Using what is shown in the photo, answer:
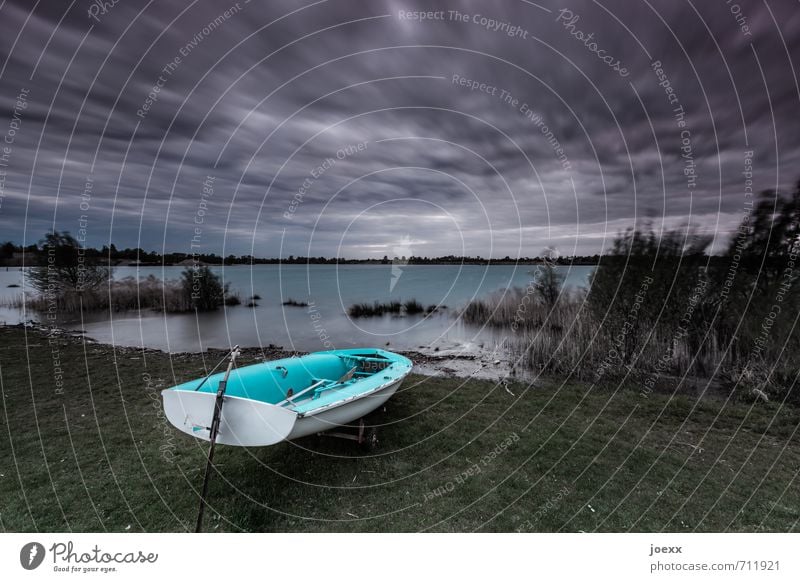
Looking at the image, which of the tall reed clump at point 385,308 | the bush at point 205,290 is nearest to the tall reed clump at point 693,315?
the tall reed clump at point 385,308

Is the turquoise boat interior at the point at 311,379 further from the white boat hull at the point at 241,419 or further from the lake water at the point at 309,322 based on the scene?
the lake water at the point at 309,322

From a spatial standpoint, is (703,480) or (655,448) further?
(655,448)

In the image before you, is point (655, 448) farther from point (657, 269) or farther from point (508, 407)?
point (657, 269)

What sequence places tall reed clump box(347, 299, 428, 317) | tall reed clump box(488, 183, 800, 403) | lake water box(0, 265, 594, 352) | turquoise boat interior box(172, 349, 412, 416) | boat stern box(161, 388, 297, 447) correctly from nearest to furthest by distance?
boat stern box(161, 388, 297, 447) < turquoise boat interior box(172, 349, 412, 416) < tall reed clump box(488, 183, 800, 403) < lake water box(0, 265, 594, 352) < tall reed clump box(347, 299, 428, 317)

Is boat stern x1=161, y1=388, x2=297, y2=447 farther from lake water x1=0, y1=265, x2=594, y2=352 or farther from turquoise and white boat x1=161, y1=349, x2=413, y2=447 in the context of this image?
lake water x1=0, y1=265, x2=594, y2=352

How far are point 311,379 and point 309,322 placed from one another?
966 centimetres

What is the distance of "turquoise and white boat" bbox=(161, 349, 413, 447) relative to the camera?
2953 millimetres

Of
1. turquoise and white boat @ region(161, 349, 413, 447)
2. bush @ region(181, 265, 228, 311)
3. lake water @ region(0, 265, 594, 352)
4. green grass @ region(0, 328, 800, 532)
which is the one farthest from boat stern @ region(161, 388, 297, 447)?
bush @ region(181, 265, 228, 311)

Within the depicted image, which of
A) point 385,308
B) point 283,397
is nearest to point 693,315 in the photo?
point 283,397

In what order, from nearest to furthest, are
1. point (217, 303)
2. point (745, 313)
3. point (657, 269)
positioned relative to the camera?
point (745, 313) → point (657, 269) → point (217, 303)

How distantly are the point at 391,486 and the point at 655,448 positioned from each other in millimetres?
2891

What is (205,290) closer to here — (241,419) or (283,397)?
(283,397)

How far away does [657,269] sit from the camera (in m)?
7.50

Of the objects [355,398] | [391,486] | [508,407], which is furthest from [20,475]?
[508,407]
